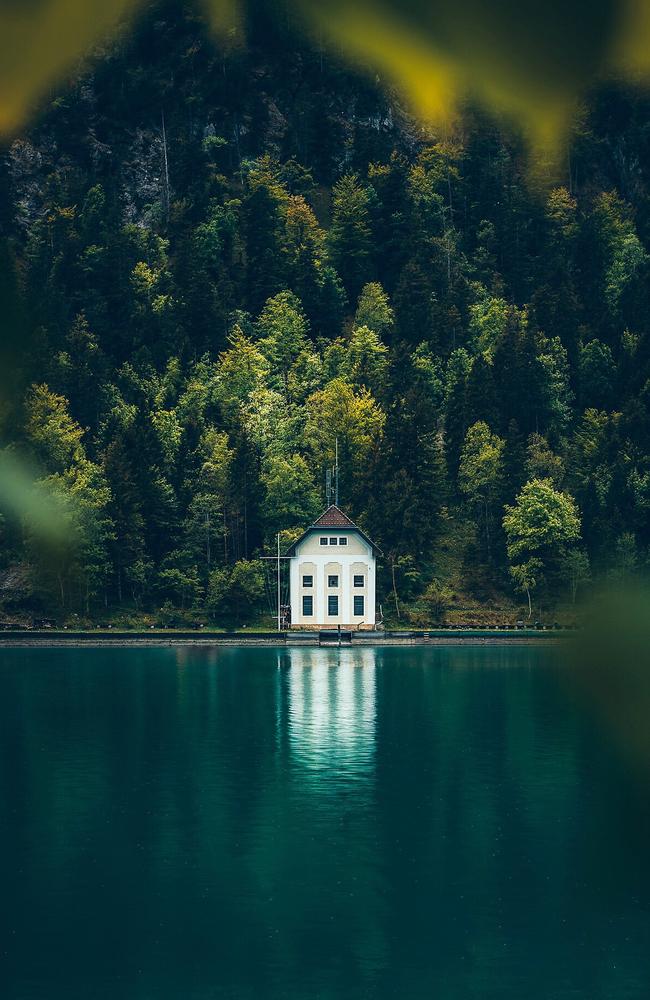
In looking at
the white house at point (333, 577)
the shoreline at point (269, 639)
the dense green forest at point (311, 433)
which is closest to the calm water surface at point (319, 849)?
the shoreline at point (269, 639)

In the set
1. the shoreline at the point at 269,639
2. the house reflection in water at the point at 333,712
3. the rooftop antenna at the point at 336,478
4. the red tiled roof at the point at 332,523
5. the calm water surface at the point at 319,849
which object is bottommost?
the calm water surface at the point at 319,849

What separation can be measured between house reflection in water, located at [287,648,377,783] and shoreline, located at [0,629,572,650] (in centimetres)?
837

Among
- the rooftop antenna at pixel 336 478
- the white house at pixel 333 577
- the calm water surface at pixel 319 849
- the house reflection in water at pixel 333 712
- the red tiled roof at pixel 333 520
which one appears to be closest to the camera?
the calm water surface at pixel 319 849

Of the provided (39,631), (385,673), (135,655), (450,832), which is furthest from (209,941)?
(39,631)

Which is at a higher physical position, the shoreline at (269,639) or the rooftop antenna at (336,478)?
the rooftop antenna at (336,478)

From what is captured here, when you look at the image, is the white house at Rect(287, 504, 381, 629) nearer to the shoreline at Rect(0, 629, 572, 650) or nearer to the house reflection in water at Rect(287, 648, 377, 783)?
the shoreline at Rect(0, 629, 572, 650)

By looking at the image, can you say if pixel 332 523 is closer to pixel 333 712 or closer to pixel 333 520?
pixel 333 520

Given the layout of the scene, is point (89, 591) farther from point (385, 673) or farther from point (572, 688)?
point (572, 688)

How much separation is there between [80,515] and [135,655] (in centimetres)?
1962

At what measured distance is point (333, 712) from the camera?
84312 millimetres

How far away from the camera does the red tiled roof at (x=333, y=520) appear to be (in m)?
136

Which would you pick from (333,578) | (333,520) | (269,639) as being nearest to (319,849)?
(269,639)

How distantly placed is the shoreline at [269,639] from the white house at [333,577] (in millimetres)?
4866

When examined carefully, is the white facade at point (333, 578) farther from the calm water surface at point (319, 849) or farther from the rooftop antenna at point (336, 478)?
the calm water surface at point (319, 849)
